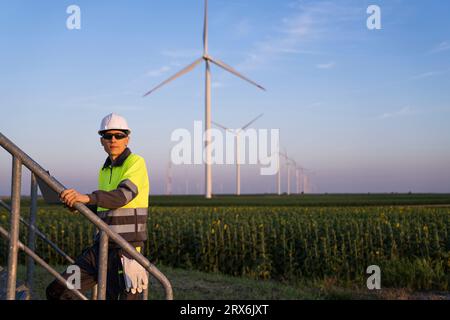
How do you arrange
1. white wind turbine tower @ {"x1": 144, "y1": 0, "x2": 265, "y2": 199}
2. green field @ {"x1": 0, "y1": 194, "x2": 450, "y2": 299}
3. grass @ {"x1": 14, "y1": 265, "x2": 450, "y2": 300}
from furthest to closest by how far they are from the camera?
white wind turbine tower @ {"x1": 144, "y1": 0, "x2": 265, "y2": 199}
green field @ {"x1": 0, "y1": 194, "x2": 450, "y2": 299}
grass @ {"x1": 14, "y1": 265, "x2": 450, "y2": 300}

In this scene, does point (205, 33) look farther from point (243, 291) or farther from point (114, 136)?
point (114, 136)

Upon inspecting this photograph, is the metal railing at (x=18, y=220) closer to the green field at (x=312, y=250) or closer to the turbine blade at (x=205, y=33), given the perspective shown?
the green field at (x=312, y=250)

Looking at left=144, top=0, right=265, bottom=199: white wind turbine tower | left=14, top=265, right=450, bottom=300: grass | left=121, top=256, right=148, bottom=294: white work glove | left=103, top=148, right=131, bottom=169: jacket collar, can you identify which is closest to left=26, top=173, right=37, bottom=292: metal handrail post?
left=103, top=148, right=131, bottom=169: jacket collar

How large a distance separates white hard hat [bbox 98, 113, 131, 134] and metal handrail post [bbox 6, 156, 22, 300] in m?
1.08

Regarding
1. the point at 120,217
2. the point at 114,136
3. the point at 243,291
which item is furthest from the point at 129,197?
the point at 243,291

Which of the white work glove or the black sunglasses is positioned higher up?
the black sunglasses

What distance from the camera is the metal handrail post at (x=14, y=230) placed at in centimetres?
348

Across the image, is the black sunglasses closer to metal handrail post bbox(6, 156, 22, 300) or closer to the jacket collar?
the jacket collar

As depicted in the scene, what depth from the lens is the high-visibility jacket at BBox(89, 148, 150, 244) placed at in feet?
14.0

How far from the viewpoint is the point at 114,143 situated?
4523mm

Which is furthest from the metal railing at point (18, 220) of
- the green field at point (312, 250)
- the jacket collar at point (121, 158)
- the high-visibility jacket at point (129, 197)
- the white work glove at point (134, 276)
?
the green field at point (312, 250)

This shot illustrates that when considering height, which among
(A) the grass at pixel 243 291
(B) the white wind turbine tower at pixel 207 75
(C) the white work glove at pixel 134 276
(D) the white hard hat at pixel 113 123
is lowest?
(A) the grass at pixel 243 291

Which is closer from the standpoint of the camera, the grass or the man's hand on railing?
the man's hand on railing

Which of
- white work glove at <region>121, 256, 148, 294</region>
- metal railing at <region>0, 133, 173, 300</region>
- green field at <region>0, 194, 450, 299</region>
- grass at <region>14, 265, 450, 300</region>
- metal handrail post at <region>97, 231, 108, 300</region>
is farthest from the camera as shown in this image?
green field at <region>0, 194, 450, 299</region>
